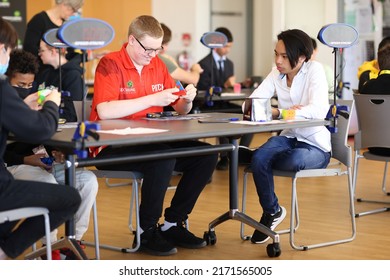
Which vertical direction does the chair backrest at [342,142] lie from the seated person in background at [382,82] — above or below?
below

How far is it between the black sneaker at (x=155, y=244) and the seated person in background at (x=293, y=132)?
0.48 m

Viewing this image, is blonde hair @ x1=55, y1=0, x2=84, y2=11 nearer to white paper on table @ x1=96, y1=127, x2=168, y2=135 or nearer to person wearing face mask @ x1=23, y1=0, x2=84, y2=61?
person wearing face mask @ x1=23, y1=0, x2=84, y2=61

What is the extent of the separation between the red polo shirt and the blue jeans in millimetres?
580

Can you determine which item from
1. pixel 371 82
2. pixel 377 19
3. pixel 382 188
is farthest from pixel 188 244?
pixel 377 19

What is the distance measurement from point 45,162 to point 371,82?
220cm

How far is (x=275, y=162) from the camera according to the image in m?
3.75

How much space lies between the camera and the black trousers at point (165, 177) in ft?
11.5

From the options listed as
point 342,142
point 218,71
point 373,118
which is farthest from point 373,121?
point 218,71

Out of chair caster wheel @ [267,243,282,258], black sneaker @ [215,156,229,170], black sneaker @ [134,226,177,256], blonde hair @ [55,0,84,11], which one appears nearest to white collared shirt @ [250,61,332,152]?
chair caster wheel @ [267,243,282,258]

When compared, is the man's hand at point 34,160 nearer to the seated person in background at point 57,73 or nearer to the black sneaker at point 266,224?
the black sneaker at point 266,224

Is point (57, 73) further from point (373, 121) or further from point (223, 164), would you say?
point (223, 164)

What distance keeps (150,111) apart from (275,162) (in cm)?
67

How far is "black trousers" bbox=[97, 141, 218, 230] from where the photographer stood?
3.51 metres

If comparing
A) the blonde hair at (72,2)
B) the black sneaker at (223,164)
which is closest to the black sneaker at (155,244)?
the blonde hair at (72,2)
